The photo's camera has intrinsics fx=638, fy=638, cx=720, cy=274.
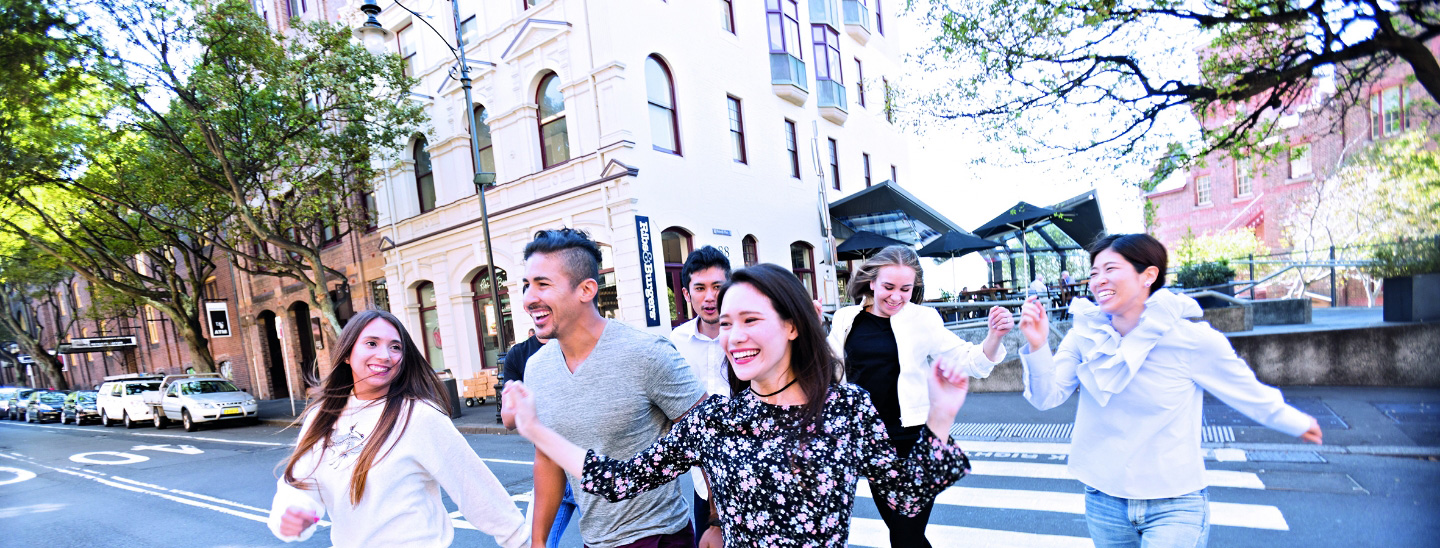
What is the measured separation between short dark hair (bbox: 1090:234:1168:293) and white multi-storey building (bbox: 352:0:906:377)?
1056 cm

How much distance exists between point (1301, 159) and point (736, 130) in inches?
427

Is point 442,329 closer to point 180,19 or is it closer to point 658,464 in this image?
point 180,19

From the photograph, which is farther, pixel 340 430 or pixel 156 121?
pixel 156 121

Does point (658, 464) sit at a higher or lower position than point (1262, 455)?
higher

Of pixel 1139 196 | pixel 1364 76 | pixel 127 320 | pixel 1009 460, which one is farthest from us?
pixel 127 320

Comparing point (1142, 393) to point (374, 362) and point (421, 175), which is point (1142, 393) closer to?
point (374, 362)

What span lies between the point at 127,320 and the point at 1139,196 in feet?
141

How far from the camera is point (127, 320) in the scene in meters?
32.4

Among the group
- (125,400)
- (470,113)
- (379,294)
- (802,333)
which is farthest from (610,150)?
(125,400)

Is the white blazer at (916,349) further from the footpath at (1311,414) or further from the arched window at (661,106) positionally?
the arched window at (661,106)

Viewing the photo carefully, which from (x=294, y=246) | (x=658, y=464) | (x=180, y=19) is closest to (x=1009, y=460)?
(x=658, y=464)

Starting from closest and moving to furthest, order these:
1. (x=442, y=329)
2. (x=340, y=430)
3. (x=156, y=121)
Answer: (x=340, y=430), (x=156, y=121), (x=442, y=329)

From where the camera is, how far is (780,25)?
17.7 metres

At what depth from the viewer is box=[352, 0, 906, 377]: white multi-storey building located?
42.2 feet
